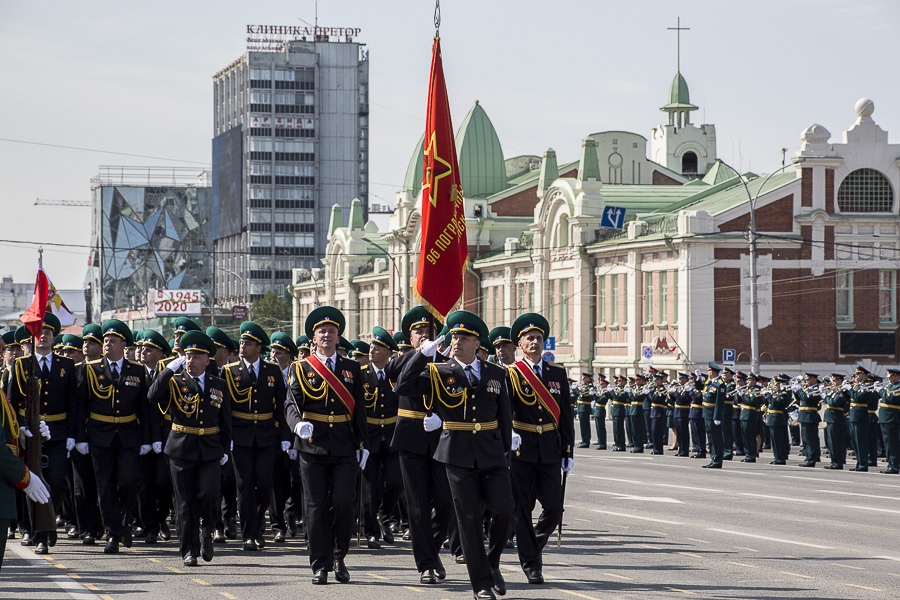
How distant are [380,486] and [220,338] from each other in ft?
8.44

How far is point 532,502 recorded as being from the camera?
11500mm

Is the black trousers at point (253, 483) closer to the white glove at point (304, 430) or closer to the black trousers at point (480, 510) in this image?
the white glove at point (304, 430)

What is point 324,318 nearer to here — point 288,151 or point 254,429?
point 254,429

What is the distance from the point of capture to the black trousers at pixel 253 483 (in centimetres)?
1377

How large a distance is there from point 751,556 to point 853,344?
39106 mm

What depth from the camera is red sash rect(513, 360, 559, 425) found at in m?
11.6

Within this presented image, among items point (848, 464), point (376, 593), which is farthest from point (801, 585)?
point (848, 464)

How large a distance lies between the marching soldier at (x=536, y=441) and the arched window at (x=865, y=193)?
40974 mm

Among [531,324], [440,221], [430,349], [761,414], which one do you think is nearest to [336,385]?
[430,349]

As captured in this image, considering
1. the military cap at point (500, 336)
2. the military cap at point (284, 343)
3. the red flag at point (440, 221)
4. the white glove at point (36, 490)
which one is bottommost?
the white glove at point (36, 490)

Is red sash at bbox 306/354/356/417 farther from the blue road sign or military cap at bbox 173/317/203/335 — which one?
the blue road sign

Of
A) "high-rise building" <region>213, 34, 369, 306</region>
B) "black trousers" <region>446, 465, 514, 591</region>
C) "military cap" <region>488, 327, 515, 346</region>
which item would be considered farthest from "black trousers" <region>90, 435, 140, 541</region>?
"high-rise building" <region>213, 34, 369, 306</region>

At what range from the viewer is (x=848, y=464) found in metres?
28.6

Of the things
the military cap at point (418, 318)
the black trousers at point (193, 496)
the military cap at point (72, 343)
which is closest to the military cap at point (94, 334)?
the military cap at point (72, 343)
